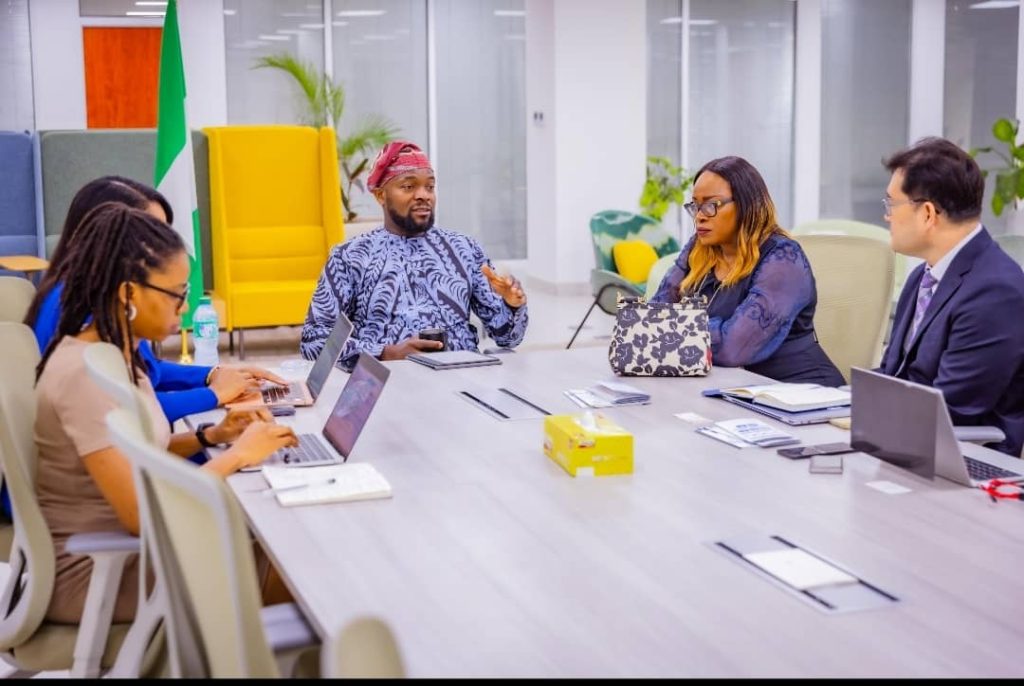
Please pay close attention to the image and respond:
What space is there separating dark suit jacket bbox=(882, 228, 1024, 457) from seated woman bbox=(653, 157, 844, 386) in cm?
52

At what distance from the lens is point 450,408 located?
126 inches

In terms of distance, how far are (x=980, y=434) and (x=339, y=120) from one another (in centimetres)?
1006

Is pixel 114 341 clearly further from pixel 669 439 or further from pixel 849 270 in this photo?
pixel 849 270

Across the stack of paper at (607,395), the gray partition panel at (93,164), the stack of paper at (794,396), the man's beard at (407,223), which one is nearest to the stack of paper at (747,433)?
the stack of paper at (794,396)

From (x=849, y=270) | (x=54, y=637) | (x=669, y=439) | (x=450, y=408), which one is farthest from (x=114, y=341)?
(x=849, y=270)

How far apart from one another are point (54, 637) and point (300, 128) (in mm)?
6464

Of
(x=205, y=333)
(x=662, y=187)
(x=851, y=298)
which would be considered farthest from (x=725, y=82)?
(x=851, y=298)

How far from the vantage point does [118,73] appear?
12398 mm

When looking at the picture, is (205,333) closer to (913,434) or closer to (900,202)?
(900,202)

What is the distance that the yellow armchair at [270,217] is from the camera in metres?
8.12

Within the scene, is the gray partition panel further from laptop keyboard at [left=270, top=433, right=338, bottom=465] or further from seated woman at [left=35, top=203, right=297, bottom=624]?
seated woman at [left=35, top=203, right=297, bottom=624]

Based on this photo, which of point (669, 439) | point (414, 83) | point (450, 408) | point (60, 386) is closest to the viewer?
point (60, 386)

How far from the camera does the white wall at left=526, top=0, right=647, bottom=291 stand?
36.5 feet

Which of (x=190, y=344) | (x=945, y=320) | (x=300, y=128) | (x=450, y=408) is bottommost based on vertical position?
(x=190, y=344)
